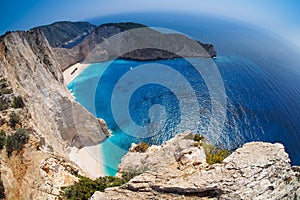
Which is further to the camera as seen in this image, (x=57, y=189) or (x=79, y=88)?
(x=79, y=88)

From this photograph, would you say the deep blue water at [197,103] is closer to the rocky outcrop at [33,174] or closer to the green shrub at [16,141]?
the rocky outcrop at [33,174]

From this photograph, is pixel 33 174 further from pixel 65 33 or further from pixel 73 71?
pixel 65 33

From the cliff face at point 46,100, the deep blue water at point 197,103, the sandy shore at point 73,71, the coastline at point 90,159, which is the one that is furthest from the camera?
the sandy shore at point 73,71

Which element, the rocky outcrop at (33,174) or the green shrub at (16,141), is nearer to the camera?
the rocky outcrop at (33,174)

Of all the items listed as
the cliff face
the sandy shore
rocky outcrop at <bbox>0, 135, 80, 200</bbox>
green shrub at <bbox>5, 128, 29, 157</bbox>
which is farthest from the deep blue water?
green shrub at <bbox>5, 128, 29, 157</bbox>

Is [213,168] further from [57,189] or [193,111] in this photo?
[193,111]

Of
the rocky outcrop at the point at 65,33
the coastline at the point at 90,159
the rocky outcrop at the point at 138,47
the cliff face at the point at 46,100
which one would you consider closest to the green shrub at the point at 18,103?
the cliff face at the point at 46,100

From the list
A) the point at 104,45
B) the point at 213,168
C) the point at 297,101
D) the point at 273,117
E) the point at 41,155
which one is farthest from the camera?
the point at 104,45

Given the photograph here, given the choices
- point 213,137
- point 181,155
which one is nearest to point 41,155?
point 181,155
